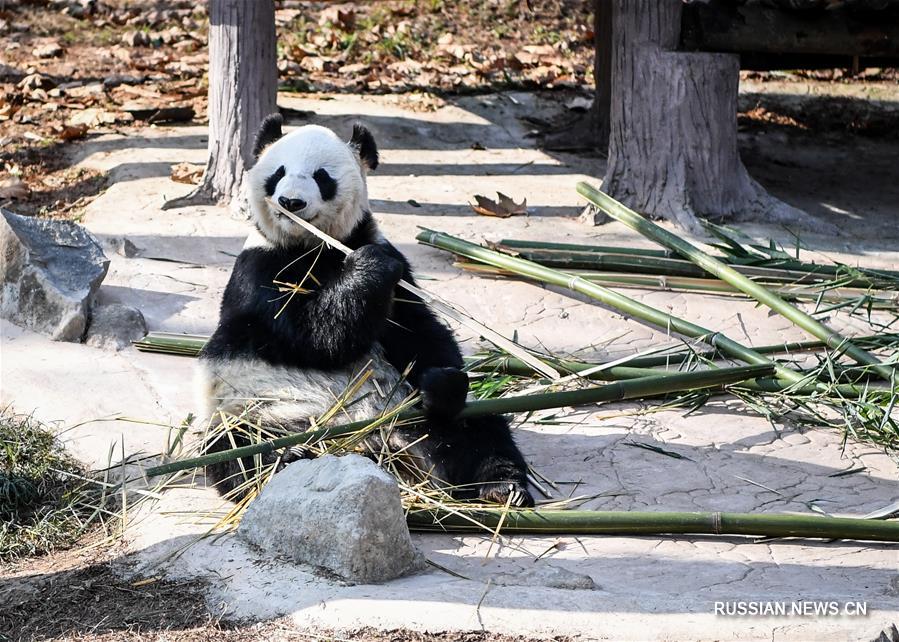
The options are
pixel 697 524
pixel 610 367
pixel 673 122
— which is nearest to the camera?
pixel 697 524

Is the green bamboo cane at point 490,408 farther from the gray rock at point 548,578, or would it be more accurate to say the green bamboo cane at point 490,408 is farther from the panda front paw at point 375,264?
the gray rock at point 548,578

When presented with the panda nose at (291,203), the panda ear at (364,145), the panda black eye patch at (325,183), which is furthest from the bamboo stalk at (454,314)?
the panda ear at (364,145)

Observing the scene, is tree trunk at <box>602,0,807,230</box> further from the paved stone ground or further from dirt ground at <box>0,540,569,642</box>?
dirt ground at <box>0,540,569,642</box>

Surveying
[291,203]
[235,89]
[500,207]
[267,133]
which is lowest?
[500,207]

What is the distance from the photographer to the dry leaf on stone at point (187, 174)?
802cm

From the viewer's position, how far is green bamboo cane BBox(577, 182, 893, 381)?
17.0 ft

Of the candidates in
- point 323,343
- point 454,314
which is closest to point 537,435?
point 454,314

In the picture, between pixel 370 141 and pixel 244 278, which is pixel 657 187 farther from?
pixel 244 278

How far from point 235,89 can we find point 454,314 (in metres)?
4.12

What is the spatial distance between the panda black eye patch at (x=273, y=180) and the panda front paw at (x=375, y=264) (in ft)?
1.46

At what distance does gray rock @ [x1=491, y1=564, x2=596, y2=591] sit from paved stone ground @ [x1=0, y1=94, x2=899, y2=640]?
0.06m

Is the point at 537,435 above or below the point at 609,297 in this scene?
below

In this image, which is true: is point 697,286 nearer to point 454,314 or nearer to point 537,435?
point 537,435

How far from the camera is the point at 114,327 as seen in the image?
18.7 feet
